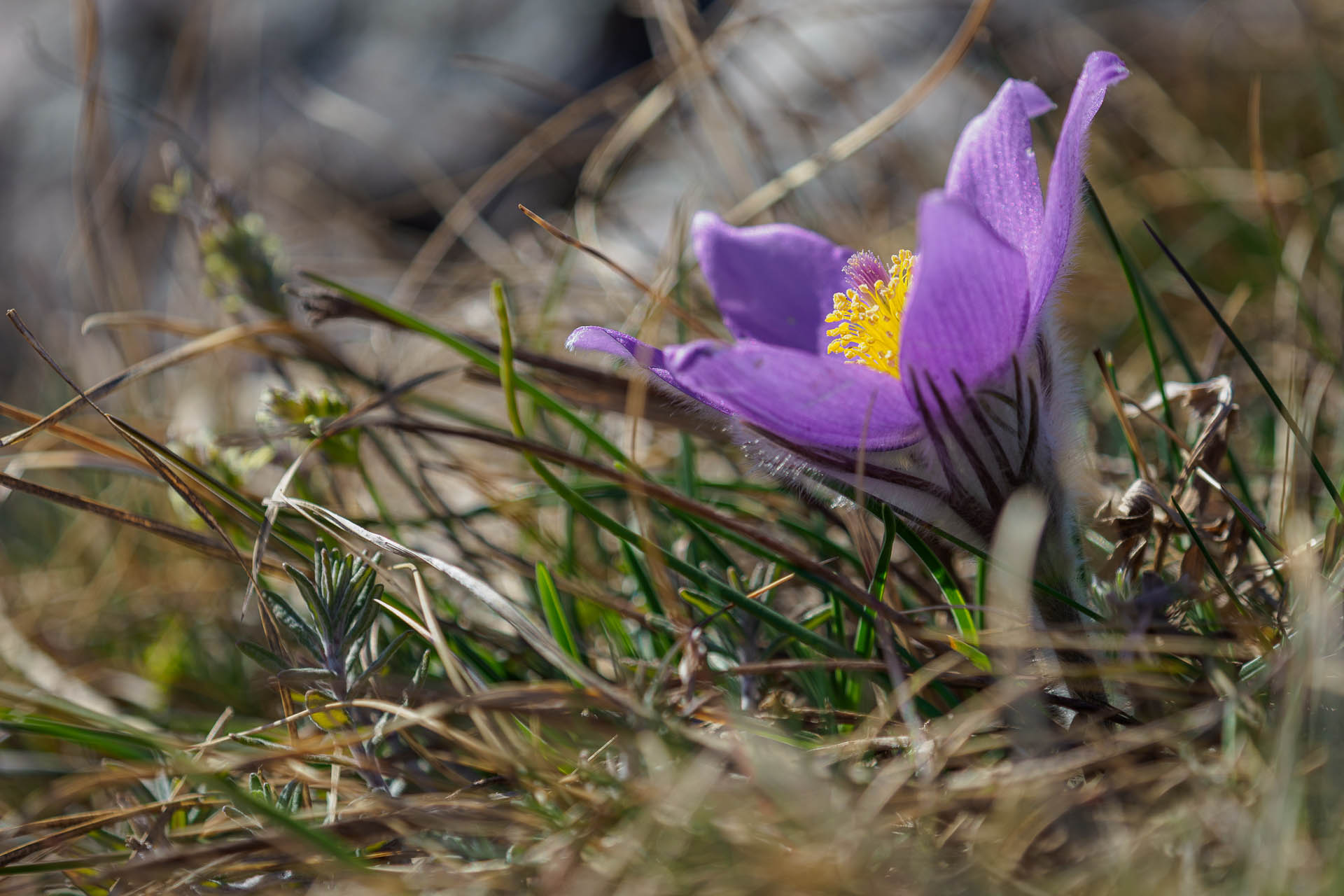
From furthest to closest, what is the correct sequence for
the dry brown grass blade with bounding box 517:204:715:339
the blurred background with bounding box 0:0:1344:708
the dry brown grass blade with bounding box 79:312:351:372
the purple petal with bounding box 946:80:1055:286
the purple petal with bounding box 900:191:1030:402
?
the blurred background with bounding box 0:0:1344:708 → the dry brown grass blade with bounding box 79:312:351:372 → the dry brown grass blade with bounding box 517:204:715:339 → the purple petal with bounding box 946:80:1055:286 → the purple petal with bounding box 900:191:1030:402

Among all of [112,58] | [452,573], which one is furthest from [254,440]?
[112,58]

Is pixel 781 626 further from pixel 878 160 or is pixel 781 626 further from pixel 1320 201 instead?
pixel 878 160

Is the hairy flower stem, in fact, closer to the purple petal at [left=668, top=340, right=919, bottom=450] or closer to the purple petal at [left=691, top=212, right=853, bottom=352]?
the purple petal at [left=668, top=340, right=919, bottom=450]

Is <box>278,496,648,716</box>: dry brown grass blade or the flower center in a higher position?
the flower center

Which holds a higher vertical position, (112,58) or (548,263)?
(112,58)

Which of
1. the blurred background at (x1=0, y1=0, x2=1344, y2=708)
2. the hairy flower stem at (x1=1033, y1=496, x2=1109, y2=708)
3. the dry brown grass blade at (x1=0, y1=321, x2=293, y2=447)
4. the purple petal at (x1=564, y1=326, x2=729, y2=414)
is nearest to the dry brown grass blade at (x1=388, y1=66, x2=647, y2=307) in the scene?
the blurred background at (x1=0, y1=0, x2=1344, y2=708)

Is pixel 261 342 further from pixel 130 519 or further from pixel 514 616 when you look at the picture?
pixel 514 616
